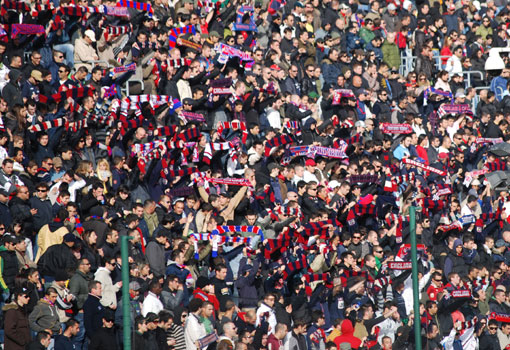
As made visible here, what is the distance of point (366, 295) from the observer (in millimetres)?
14734

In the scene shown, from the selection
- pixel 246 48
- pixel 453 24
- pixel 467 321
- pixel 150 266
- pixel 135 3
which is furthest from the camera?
pixel 453 24

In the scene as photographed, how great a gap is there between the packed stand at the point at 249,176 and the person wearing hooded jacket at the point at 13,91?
0.02 m

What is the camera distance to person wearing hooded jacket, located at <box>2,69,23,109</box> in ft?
60.4

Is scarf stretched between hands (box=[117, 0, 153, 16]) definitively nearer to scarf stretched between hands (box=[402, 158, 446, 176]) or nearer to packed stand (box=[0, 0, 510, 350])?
packed stand (box=[0, 0, 510, 350])

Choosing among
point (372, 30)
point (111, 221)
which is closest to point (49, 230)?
point (111, 221)

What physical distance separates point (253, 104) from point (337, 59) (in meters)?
3.68

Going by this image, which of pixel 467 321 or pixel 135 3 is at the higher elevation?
pixel 135 3

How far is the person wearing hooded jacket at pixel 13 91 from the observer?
18.4 metres

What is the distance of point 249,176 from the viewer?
793 inches

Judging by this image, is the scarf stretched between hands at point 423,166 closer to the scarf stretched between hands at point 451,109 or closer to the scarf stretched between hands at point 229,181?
the scarf stretched between hands at point 451,109

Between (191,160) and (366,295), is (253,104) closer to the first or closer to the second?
(191,160)

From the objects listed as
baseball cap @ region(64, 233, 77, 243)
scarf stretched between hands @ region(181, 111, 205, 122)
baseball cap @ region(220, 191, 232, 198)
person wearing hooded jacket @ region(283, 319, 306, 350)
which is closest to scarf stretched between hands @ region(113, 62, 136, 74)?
scarf stretched between hands @ region(181, 111, 205, 122)

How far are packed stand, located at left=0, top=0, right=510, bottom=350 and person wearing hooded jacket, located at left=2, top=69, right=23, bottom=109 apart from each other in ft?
0.08

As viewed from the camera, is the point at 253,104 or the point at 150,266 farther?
the point at 253,104
